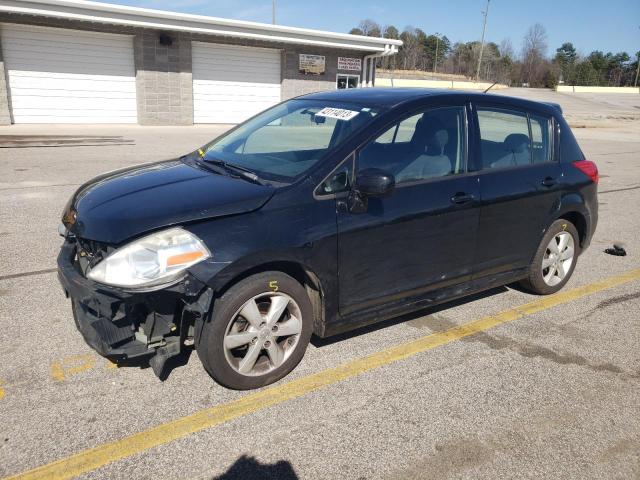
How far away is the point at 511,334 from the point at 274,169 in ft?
7.09

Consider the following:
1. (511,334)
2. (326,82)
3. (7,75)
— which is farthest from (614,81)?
(511,334)

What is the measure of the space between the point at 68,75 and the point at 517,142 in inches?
758

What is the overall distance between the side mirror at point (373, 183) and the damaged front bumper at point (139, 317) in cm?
109

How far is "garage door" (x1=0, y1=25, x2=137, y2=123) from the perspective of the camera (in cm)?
1841

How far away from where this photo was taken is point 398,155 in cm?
350

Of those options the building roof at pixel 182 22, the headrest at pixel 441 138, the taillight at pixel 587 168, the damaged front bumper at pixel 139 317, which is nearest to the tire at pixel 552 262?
the taillight at pixel 587 168

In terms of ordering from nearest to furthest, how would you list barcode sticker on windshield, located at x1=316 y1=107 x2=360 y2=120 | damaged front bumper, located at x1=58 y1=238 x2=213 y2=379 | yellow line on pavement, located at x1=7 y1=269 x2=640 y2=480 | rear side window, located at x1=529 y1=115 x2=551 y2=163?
yellow line on pavement, located at x1=7 y1=269 x2=640 y2=480, damaged front bumper, located at x1=58 y1=238 x2=213 y2=379, barcode sticker on windshield, located at x1=316 y1=107 x2=360 y2=120, rear side window, located at x1=529 y1=115 x2=551 y2=163

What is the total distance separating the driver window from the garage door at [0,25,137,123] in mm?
19204

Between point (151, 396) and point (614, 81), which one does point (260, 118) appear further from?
point (614, 81)

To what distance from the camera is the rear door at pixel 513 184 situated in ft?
12.8

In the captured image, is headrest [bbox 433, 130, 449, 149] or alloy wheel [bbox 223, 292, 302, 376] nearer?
alloy wheel [bbox 223, 292, 302, 376]

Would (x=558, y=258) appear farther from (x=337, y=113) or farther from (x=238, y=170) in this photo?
(x=238, y=170)

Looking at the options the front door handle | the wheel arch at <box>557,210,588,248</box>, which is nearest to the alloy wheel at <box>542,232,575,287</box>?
the wheel arch at <box>557,210,588,248</box>

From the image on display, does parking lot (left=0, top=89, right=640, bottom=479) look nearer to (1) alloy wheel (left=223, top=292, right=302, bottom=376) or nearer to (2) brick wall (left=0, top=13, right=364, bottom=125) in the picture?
(1) alloy wheel (left=223, top=292, right=302, bottom=376)
